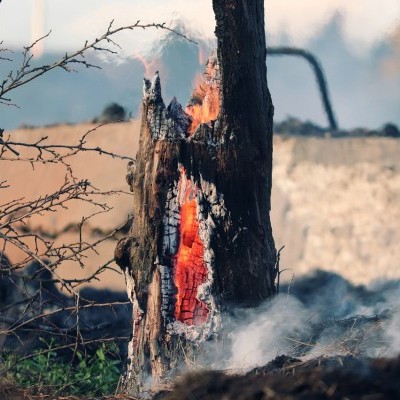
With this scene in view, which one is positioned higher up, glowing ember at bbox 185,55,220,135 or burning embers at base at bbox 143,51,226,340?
glowing ember at bbox 185,55,220,135

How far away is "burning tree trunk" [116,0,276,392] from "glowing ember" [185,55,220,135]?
2cm

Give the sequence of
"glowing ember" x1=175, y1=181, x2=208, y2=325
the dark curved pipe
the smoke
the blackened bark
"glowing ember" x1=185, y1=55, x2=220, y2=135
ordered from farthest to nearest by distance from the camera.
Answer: the dark curved pipe
"glowing ember" x1=185, y1=55, x2=220, y2=135
"glowing ember" x1=175, y1=181, x2=208, y2=325
the blackened bark
the smoke

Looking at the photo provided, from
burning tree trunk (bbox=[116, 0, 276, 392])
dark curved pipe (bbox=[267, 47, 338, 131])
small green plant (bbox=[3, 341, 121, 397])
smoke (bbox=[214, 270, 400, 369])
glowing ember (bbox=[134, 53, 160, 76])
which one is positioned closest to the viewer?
smoke (bbox=[214, 270, 400, 369])

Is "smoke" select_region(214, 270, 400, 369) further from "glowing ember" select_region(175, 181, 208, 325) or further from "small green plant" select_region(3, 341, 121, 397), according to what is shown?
"small green plant" select_region(3, 341, 121, 397)

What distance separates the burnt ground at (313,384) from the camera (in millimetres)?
3766

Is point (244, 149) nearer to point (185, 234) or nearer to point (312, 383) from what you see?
point (185, 234)

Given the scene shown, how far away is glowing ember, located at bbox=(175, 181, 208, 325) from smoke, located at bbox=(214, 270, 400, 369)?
0.91 ft

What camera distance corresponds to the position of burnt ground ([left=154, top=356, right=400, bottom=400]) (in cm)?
377

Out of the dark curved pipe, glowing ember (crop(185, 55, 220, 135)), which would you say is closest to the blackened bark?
glowing ember (crop(185, 55, 220, 135))

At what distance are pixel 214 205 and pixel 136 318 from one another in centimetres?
100

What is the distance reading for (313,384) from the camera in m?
3.82

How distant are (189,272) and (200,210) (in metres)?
0.45

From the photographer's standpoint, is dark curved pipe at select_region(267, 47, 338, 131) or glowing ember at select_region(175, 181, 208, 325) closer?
glowing ember at select_region(175, 181, 208, 325)

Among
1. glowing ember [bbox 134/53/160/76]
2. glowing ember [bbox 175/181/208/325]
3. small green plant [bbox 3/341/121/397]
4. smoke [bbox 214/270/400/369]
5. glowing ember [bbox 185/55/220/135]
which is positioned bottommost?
small green plant [bbox 3/341/121/397]
